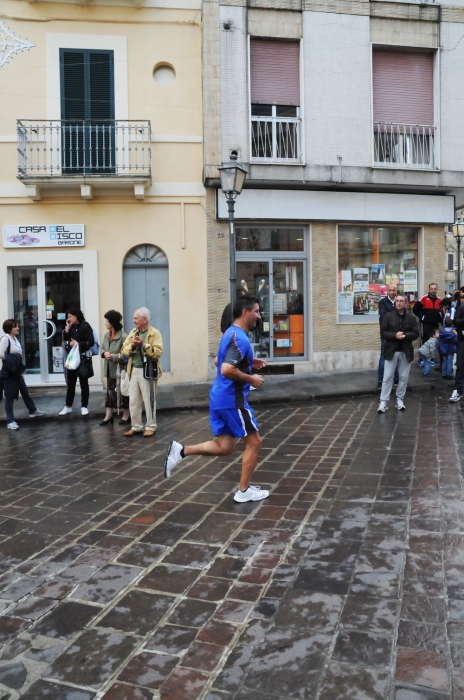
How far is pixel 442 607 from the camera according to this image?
11.2 ft

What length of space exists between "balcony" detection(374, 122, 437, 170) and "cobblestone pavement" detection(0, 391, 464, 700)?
9.71m

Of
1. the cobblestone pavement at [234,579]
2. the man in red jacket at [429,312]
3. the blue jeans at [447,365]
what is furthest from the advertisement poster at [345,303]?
the cobblestone pavement at [234,579]

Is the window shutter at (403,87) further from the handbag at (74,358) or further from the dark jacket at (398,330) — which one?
the handbag at (74,358)

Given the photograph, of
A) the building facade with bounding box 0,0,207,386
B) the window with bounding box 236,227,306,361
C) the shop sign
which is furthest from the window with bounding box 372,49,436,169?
the shop sign

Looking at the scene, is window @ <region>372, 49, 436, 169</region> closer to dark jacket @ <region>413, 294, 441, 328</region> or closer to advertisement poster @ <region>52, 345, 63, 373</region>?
dark jacket @ <region>413, 294, 441, 328</region>

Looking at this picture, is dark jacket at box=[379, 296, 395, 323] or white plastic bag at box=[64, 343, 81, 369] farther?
dark jacket at box=[379, 296, 395, 323]

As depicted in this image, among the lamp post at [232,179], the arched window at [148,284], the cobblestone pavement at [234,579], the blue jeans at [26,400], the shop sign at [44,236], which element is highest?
the lamp post at [232,179]

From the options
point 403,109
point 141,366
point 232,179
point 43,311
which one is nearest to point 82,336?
point 141,366

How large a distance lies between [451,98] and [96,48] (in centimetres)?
834

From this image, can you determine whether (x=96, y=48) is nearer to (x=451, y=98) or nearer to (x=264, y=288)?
(x=264, y=288)

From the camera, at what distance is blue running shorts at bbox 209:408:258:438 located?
17.7 feet

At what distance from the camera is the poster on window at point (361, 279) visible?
48.9 feet

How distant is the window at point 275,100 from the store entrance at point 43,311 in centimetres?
513

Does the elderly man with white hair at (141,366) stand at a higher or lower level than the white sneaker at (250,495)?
higher
